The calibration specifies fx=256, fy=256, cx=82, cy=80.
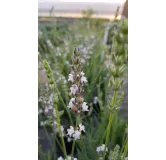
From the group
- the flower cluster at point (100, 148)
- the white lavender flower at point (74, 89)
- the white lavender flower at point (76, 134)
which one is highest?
the white lavender flower at point (74, 89)

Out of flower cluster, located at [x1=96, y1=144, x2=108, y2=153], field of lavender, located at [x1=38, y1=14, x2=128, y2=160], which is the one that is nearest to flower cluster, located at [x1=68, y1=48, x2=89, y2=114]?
field of lavender, located at [x1=38, y1=14, x2=128, y2=160]

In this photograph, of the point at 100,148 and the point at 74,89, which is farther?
the point at 100,148

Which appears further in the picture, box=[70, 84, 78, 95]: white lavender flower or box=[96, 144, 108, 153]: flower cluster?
box=[96, 144, 108, 153]: flower cluster

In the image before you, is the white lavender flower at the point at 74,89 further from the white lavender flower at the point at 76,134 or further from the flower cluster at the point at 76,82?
the white lavender flower at the point at 76,134

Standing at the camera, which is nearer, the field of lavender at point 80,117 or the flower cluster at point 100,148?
the field of lavender at point 80,117

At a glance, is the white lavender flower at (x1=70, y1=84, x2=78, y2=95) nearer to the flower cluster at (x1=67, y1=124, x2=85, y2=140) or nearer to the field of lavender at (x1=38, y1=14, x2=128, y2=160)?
the field of lavender at (x1=38, y1=14, x2=128, y2=160)

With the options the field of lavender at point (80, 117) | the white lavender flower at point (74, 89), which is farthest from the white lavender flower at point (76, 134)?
the white lavender flower at point (74, 89)

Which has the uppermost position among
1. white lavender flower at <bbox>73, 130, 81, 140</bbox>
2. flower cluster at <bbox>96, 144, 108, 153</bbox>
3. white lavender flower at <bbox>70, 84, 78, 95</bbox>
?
white lavender flower at <bbox>70, 84, 78, 95</bbox>

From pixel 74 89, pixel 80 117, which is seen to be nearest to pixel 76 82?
pixel 74 89

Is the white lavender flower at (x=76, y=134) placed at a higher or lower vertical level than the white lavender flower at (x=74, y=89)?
Answer: lower

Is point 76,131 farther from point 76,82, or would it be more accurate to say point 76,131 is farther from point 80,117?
point 76,82
